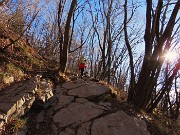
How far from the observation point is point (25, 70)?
8.55m

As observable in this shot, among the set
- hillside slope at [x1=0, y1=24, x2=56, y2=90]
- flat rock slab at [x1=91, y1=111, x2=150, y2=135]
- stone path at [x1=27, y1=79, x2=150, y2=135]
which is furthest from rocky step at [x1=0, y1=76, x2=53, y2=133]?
flat rock slab at [x1=91, y1=111, x2=150, y2=135]

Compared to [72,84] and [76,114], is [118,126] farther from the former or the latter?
[72,84]

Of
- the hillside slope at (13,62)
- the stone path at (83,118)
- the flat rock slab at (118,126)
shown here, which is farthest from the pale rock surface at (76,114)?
the hillside slope at (13,62)

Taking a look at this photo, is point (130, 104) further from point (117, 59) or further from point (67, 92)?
point (117, 59)

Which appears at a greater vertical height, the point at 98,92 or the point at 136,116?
the point at 98,92

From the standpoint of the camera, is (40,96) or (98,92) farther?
(98,92)

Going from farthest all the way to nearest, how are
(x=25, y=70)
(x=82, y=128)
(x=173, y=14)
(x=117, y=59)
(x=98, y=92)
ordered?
(x=117, y=59)
(x=25, y=70)
(x=98, y=92)
(x=173, y=14)
(x=82, y=128)

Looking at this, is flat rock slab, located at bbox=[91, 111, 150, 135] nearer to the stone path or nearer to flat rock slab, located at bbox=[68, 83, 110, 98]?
the stone path

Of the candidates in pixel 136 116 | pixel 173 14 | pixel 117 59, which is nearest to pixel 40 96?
pixel 136 116

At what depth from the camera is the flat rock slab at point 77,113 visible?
638 cm

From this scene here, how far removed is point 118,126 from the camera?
6207 millimetres

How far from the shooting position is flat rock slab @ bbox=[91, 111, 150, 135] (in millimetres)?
6027

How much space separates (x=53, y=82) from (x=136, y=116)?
10.1 feet

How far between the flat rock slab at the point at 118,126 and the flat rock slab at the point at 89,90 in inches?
51.6
